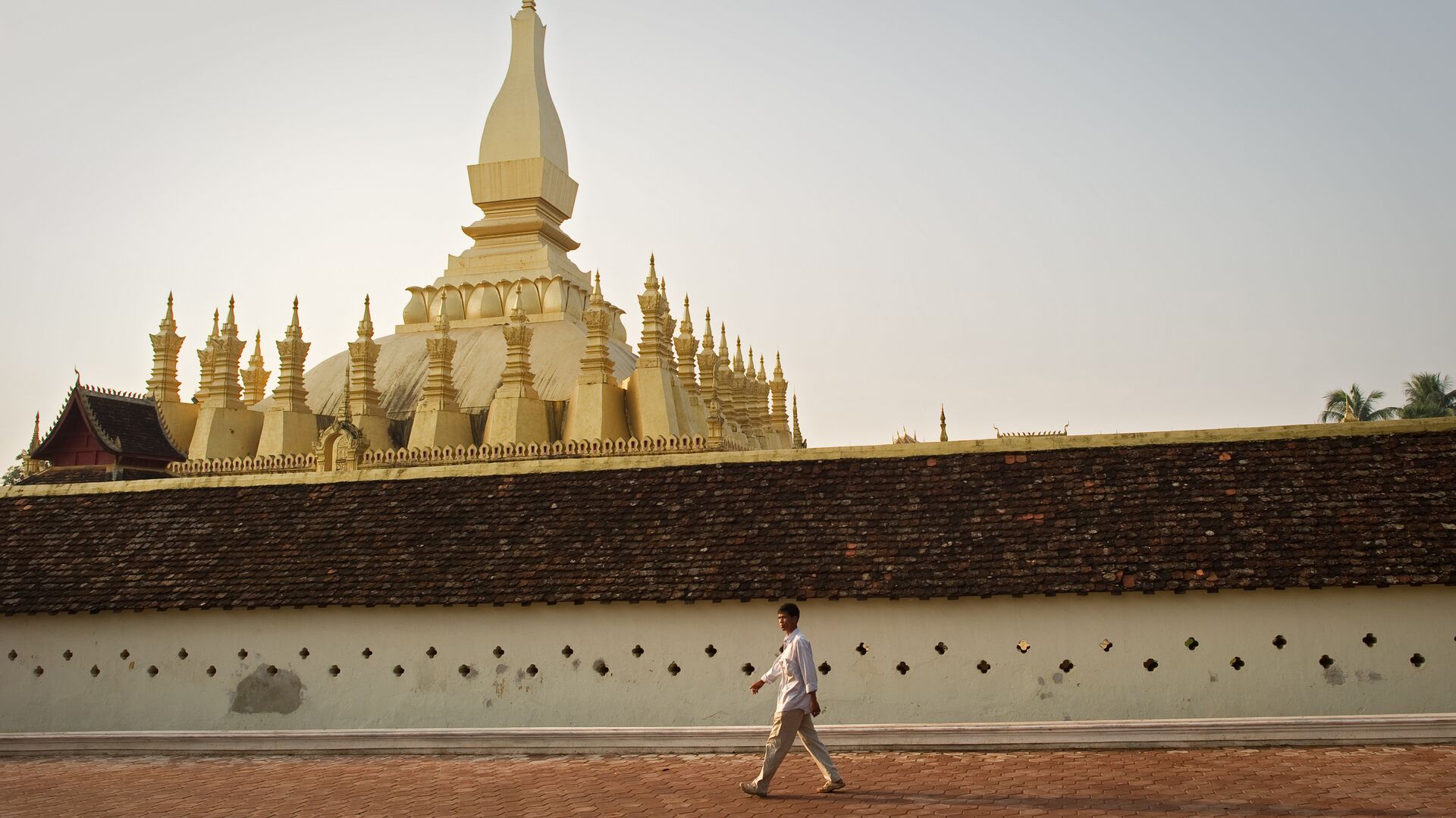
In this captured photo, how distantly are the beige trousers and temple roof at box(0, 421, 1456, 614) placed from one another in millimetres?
2659

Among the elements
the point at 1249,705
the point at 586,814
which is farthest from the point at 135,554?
the point at 1249,705

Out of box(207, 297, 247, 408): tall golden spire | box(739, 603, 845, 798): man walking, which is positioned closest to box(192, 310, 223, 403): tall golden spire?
box(207, 297, 247, 408): tall golden spire

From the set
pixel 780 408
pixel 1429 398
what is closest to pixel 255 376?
pixel 780 408

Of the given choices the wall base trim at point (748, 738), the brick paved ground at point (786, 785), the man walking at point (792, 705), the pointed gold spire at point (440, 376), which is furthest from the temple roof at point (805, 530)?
the pointed gold spire at point (440, 376)

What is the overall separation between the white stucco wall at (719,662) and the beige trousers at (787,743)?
2680 mm

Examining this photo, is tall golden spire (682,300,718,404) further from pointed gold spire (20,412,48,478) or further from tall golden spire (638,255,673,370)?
pointed gold spire (20,412,48,478)

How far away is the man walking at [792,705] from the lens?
31.1 ft

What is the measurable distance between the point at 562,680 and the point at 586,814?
3.64m

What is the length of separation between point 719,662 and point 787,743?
121 inches

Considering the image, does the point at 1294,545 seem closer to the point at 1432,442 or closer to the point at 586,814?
the point at 1432,442

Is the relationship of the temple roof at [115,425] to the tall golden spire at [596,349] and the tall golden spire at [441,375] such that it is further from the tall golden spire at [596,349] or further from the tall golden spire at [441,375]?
the tall golden spire at [596,349]

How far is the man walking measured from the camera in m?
9.48

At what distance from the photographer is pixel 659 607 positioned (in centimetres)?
1276

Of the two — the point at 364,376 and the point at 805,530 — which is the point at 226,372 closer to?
the point at 364,376
